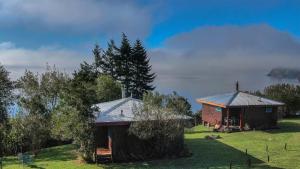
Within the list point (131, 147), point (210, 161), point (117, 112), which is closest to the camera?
point (210, 161)

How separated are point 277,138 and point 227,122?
22.8 ft

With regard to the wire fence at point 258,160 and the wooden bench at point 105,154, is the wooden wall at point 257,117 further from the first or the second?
the wooden bench at point 105,154

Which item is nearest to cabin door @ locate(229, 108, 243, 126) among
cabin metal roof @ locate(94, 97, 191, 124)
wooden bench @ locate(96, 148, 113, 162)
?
cabin metal roof @ locate(94, 97, 191, 124)

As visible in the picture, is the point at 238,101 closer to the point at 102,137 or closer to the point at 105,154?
the point at 102,137

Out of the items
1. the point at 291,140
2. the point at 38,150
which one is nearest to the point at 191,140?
the point at 291,140

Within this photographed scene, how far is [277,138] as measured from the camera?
32.0m

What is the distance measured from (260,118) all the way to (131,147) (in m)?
18.3

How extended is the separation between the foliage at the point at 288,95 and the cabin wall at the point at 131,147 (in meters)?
25.7

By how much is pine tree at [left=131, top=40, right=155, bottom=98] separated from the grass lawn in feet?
105

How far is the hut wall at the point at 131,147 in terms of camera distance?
24.9 metres

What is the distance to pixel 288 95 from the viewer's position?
154ft

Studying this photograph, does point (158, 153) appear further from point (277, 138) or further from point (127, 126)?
point (277, 138)

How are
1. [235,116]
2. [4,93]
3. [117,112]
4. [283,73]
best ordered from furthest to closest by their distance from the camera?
[283,73] → [235,116] → [4,93] → [117,112]

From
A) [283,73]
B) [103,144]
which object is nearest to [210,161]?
[103,144]
